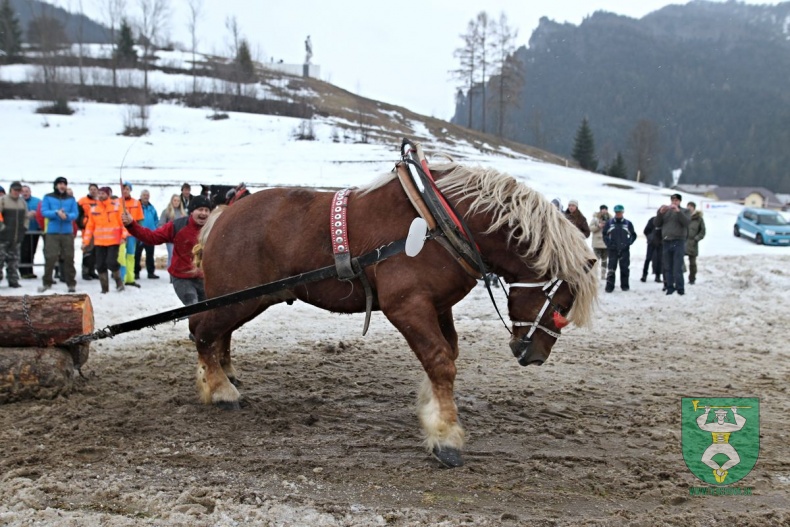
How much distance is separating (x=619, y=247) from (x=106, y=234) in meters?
9.25

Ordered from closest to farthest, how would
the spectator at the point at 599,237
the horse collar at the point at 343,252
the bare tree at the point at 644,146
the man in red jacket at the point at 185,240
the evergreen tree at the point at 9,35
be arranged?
1. the horse collar at the point at 343,252
2. the man in red jacket at the point at 185,240
3. the spectator at the point at 599,237
4. the evergreen tree at the point at 9,35
5. the bare tree at the point at 644,146

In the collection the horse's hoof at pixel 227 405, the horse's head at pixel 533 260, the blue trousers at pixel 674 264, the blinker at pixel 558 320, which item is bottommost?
the horse's hoof at pixel 227 405

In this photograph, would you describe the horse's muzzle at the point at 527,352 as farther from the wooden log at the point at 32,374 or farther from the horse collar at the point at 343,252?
the wooden log at the point at 32,374

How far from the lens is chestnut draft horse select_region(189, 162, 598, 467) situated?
163 inches

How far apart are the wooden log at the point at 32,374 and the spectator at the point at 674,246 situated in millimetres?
10011

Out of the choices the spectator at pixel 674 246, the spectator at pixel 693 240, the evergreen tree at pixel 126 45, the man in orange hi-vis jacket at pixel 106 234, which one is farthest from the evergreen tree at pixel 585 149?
the man in orange hi-vis jacket at pixel 106 234

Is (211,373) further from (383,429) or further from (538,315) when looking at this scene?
(538,315)

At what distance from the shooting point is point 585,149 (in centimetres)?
5588

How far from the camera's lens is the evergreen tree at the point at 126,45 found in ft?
194

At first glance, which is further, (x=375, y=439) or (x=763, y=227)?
(x=763, y=227)

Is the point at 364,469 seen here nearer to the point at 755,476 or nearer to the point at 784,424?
the point at 755,476

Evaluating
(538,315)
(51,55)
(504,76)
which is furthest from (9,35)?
(538,315)

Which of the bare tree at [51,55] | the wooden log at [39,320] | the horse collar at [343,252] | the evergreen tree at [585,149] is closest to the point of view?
the horse collar at [343,252]

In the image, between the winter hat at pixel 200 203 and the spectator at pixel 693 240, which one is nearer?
the winter hat at pixel 200 203
